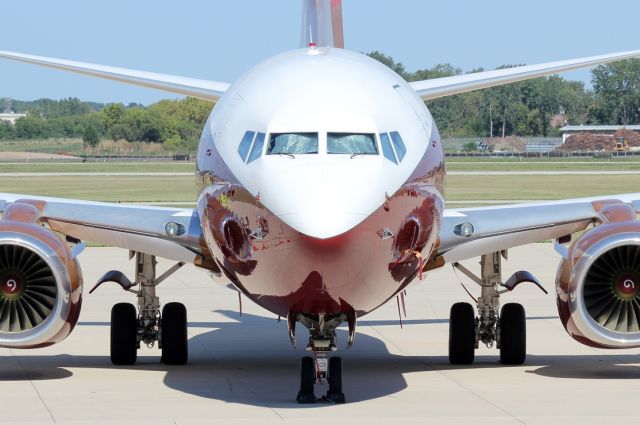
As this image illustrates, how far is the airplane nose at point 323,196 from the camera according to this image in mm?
11430

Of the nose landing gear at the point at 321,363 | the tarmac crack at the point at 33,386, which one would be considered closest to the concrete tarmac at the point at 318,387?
the tarmac crack at the point at 33,386

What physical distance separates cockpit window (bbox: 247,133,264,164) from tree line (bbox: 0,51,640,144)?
381 feet

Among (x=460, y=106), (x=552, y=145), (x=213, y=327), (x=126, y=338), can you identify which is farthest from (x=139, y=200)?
(x=460, y=106)

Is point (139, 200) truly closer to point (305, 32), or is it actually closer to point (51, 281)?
point (305, 32)

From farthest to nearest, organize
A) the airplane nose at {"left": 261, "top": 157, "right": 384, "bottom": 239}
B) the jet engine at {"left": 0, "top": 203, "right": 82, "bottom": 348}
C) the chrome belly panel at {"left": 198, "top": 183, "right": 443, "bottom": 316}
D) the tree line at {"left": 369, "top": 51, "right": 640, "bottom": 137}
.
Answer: the tree line at {"left": 369, "top": 51, "right": 640, "bottom": 137} → the jet engine at {"left": 0, "top": 203, "right": 82, "bottom": 348} → the chrome belly panel at {"left": 198, "top": 183, "right": 443, "bottom": 316} → the airplane nose at {"left": 261, "top": 157, "right": 384, "bottom": 239}

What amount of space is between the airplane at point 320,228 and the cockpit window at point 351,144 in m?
0.02

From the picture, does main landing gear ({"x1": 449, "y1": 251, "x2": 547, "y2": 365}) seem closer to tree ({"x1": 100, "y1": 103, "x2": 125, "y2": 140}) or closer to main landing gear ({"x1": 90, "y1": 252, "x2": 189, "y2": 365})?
main landing gear ({"x1": 90, "y1": 252, "x2": 189, "y2": 365})

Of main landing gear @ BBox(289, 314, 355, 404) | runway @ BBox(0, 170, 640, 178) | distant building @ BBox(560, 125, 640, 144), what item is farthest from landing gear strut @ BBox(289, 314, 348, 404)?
distant building @ BBox(560, 125, 640, 144)

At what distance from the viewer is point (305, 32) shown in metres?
19.3

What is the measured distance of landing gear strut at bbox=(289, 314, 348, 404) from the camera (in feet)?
42.3

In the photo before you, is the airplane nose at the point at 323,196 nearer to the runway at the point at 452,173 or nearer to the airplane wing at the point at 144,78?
the airplane wing at the point at 144,78

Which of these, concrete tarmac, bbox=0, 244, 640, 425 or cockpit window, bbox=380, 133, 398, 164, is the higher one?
cockpit window, bbox=380, 133, 398, 164

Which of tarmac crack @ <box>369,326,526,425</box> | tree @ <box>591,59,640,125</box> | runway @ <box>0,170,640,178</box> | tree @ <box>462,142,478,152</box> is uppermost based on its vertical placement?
tree @ <box>591,59,640,125</box>

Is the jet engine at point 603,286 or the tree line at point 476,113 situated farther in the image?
the tree line at point 476,113
